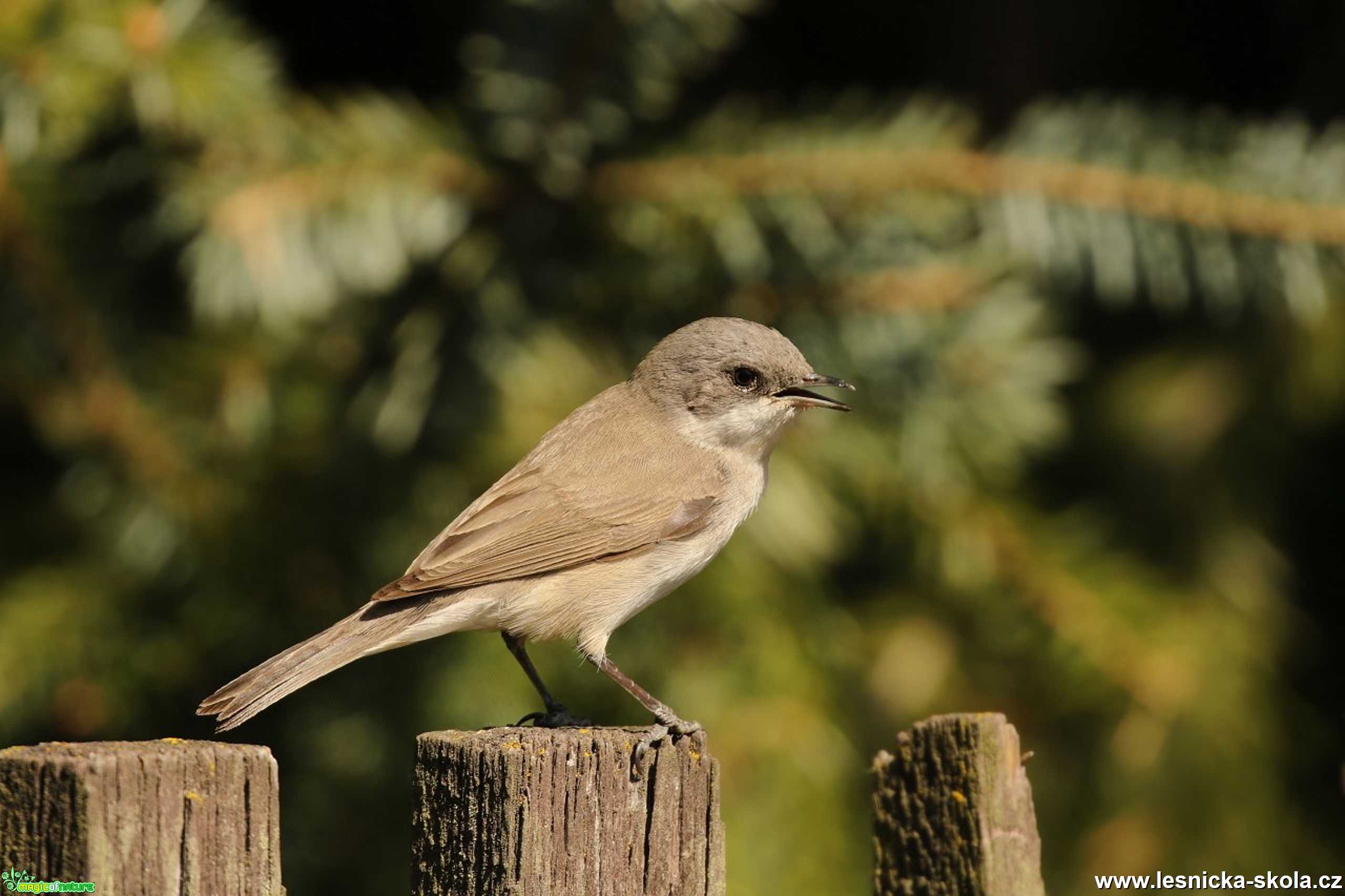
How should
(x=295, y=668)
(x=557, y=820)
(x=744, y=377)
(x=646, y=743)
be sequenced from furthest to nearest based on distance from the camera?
(x=744, y=377)
(x=295, y=668)
(x=646, y=743)
(x=557, y=820)

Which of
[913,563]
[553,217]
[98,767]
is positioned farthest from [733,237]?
[98,767]

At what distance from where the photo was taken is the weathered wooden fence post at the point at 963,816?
207 centimetres

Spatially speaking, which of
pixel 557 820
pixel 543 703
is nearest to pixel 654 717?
Result: pixel 543 703

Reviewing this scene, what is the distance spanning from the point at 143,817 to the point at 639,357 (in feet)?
8.52

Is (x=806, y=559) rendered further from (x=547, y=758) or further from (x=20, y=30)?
(x=20, y=30)

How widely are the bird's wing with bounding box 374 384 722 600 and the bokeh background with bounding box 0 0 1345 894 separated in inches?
9.3

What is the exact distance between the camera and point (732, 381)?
164 inches

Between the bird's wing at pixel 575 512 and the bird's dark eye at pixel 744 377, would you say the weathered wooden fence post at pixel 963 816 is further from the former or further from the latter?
the bird's dark eye at pixel 744 377

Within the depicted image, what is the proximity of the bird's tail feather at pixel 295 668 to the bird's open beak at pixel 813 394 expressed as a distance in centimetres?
128

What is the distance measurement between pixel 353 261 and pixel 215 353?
812 mm

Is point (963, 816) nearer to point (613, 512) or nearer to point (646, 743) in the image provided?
point (646, 743)

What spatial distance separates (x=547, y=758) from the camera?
2.10 meters

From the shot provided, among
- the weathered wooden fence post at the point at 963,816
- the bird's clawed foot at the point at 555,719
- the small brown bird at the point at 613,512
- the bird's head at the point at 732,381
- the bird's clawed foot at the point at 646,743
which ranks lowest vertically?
the weathered wooden fence post at the point at 963,816

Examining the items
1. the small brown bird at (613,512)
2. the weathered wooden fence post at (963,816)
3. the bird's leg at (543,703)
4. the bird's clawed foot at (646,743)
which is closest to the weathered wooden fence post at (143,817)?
the bird's clawed foot at (646,743)
